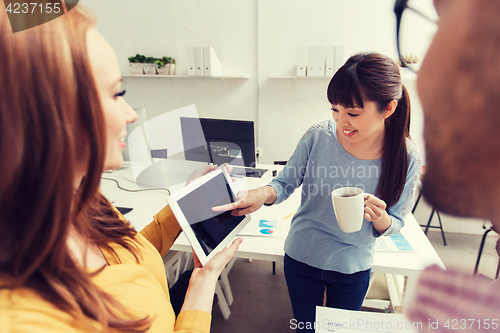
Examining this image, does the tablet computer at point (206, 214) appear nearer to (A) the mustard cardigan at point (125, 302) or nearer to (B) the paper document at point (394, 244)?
(A) the mustard cardigan at point (125, 302)

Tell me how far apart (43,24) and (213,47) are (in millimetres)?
2913

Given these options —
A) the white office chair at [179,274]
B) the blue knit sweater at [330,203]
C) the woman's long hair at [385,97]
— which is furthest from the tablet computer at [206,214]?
the white office chair at [179,274]

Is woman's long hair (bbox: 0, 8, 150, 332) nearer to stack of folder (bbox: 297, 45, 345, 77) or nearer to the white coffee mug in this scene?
the white coffee mug

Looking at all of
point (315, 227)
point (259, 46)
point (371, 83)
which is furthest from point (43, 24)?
point (259, 46)

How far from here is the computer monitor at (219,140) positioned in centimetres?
166

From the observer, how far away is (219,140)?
1717 mm

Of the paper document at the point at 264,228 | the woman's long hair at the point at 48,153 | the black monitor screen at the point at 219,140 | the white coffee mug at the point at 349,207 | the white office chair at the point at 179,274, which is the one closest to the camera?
the woman's long hair at the point at 48,153

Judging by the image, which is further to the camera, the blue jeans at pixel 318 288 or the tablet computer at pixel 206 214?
the blue jeans at pixel 318 288

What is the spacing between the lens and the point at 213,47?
2975 mm

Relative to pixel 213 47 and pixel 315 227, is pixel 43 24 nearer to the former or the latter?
pixel 315 227

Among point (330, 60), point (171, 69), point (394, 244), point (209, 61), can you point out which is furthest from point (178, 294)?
point (171, 69)

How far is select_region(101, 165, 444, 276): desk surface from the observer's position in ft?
3.30

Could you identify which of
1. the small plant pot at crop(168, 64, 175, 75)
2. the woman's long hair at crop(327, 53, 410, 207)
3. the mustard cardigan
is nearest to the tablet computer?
the mustard cardigan

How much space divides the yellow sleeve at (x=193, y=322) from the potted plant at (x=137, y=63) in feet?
10.1
